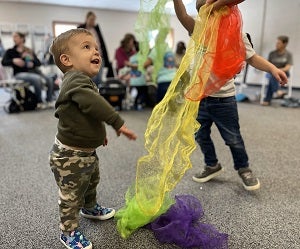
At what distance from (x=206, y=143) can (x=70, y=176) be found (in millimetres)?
851

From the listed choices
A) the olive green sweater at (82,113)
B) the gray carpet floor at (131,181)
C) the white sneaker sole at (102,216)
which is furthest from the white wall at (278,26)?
the olive green sweater at (82,113)

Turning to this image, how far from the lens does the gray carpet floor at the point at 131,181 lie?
1188 mm

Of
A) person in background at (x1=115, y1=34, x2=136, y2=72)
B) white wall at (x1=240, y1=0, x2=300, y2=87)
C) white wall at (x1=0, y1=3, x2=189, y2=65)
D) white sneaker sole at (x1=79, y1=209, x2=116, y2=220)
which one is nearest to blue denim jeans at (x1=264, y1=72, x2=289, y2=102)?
white wall at (x1=240, y1=0, x2=300, y2=87)

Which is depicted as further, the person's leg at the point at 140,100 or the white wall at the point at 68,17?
the white wall at the point at 68,17

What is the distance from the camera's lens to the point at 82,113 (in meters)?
1.02

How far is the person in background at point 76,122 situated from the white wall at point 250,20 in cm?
387

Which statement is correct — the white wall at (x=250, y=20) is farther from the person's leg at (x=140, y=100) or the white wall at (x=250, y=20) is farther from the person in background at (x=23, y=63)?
the person in background at (x=23, y=63)

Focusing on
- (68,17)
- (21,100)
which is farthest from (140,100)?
(68,17)

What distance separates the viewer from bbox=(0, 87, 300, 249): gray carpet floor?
46.8 inches

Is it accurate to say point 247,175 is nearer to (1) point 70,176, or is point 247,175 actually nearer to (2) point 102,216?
(2) point 102,216

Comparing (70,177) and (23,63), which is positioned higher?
(23,63)

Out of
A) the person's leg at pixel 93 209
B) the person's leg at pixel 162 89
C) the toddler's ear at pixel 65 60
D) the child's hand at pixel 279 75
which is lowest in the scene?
the person's leg at pixel 93 209

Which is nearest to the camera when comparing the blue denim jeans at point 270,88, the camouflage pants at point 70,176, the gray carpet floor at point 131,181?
the camouflage pants at point 70,176

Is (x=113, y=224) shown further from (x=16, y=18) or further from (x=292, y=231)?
(x=16, y=18)
